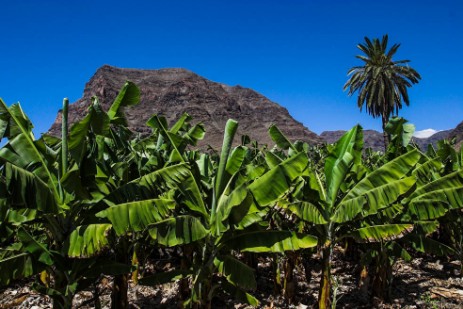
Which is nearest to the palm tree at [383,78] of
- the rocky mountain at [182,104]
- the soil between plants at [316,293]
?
the soil between plants at [316,293]

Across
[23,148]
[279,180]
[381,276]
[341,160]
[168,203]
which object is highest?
[23,148]

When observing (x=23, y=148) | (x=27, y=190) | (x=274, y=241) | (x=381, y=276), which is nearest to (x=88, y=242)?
(x=27, y=190)

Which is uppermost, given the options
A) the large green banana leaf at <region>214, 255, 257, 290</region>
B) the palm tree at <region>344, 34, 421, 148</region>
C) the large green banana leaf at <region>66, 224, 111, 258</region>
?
the palm tree at <region>344, 34, 421, 148</region>

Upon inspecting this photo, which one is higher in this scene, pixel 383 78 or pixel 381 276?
pixel 383 78

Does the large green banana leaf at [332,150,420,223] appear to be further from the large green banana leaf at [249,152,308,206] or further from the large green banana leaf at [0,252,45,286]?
the large green banana leaf at [0,252,45,286]

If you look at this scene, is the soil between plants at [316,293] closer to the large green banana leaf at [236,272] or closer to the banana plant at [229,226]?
the banana plant at [229,226]

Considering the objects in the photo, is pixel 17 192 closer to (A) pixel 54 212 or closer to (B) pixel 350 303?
(A) pixel 54 212

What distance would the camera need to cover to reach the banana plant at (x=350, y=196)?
25.3 ft

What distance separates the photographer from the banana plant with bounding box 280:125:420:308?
303 inches

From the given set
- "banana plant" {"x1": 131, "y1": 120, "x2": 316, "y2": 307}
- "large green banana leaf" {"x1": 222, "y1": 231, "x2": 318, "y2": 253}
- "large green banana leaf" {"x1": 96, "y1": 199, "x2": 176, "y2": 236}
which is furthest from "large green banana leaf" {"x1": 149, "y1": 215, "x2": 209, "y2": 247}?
"large green banana leaf" {"x1": 222, "y1": 231, "x2": 318, "y2": 253}

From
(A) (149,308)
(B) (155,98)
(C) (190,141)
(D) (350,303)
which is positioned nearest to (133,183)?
(C) (190,141)

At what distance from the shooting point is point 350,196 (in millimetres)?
8359

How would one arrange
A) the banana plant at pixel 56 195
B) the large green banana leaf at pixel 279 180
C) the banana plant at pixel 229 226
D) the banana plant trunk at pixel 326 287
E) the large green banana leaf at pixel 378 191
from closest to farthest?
the banana plant at pixel 56 195
the banana plant at pixel 229 226
the large green banana leaf at pixel 279 180
the large green banana leaf at pixel 378 191
the banana plant trunk at pixel 326 287

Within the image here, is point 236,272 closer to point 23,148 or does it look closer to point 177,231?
point 177,231
